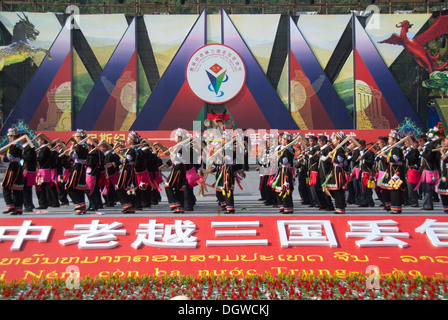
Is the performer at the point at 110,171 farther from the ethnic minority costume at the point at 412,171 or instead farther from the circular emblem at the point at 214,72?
the circular emblem at the point at 214,72

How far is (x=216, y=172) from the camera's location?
8.97m

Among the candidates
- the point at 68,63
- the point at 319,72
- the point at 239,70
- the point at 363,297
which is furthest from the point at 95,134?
the point at 363,297

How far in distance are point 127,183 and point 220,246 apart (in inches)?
118

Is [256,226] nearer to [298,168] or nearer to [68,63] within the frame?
[298,168]

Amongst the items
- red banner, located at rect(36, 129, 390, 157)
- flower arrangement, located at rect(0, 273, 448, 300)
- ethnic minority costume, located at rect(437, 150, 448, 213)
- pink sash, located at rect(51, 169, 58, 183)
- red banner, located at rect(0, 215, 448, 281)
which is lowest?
flower arrangement, located at rect(0, 273, 448, 300)

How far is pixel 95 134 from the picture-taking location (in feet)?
56.4

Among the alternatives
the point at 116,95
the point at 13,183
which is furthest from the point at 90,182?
the point at 116,95

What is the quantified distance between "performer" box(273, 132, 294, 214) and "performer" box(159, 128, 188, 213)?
1742 millimetres

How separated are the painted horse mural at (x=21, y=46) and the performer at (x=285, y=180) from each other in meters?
13.3

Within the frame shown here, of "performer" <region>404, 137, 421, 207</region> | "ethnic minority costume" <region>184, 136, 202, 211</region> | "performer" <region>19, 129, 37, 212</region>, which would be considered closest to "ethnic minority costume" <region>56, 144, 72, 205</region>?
"performer" <region>19, 129, 37, 212</region>

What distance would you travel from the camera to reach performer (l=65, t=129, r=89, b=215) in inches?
326

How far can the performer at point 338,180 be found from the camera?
831cm

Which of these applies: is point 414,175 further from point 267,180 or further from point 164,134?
point 164,134

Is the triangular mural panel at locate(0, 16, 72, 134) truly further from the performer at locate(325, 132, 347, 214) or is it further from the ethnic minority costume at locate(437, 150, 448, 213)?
the ethnic minority costume at locate(437, 150, 448, 213)
